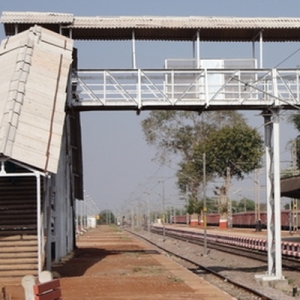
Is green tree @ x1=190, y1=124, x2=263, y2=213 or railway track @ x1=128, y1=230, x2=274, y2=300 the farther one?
green tree @ x1=190, y1=124, x2=263, y2=213

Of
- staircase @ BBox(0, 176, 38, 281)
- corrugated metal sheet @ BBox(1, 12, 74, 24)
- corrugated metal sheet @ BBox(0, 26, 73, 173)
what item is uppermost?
corrugated metal sheet @ BBox(1, 12, 74, 24)

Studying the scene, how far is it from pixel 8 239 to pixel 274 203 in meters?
9.00

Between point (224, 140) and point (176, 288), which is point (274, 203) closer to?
point (176, 288)

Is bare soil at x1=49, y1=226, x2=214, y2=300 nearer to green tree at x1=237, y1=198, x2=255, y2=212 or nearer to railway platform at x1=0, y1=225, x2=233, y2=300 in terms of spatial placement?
railway platform at x1=0, y1=225, x2=233, y2=300

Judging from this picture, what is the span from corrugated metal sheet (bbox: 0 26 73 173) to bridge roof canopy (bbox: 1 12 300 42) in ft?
2.43

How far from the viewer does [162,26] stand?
30.1 metres

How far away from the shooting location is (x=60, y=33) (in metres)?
31.2

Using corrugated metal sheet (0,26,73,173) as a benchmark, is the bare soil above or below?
below

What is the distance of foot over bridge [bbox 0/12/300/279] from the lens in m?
27.7

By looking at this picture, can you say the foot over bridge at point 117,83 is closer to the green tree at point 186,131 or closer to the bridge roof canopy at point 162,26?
the bridge roof canopy at point 162,26

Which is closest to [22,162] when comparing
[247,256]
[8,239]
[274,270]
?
[8,239]

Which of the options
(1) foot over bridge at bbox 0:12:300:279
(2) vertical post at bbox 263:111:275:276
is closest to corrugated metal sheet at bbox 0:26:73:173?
(1) foot over bridge at bbox 0:12:300:279

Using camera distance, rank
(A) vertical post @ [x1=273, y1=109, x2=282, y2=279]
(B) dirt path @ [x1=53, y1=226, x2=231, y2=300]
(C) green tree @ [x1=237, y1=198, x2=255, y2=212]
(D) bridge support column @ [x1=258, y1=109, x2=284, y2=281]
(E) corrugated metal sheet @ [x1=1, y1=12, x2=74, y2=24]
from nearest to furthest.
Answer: (B) dirt path @ [x1=53, y1=226, x2=231, y2=300]
(A) vertical post @ [x1=273, y1=109, x2=282, y2=279]
(D) bridge support column @ [x1=258, y1=109, x2=284, y2=281]
(E) corrugated metal sheet @ [x1=1, y1=12, x2=74, y2=24]
(C) green tree @ [x1=237, y1=198, x2=255, y2=212]

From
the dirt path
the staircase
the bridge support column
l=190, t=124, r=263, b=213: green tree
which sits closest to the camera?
the dirt path
